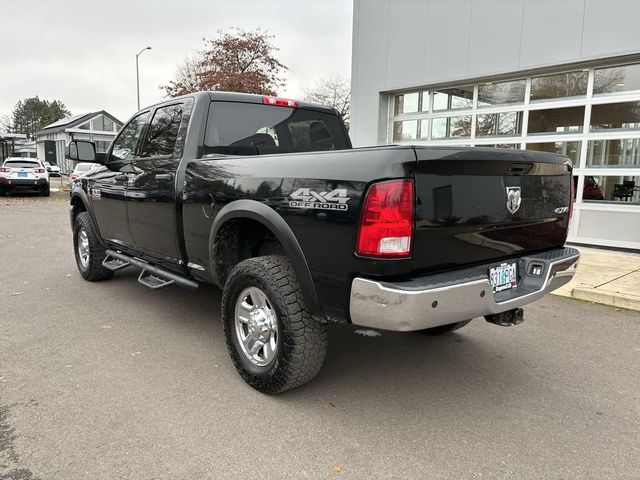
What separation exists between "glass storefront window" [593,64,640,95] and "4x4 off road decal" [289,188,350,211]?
7265 mm

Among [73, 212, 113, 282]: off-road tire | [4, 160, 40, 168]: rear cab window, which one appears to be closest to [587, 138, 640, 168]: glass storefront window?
[73, 212, 113, 282]: off-road tire

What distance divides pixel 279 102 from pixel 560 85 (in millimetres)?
6133

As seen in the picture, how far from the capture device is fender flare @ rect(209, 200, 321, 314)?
8.98ft

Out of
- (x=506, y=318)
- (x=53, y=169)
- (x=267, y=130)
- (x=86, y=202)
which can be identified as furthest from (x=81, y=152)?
(x=53, y=169)

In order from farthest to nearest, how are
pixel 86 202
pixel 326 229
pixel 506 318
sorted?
pixel 86 202 < pixel 506 318 < pixel 326 229

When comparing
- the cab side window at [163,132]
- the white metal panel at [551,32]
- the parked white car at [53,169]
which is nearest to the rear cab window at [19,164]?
the cab side window at [163,132]

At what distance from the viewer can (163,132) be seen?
14.2 ft

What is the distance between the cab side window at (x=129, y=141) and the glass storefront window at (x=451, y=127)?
6.76m

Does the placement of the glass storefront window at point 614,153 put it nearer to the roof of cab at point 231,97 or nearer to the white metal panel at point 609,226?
the white metal panel at point 609,226

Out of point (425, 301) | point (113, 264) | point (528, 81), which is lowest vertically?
point (113, 264)

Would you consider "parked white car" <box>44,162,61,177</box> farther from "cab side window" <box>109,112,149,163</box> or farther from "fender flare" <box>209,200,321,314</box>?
"fender flare" <box>209,200,321,314</box>

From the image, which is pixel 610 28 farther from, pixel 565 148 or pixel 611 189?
pixel 611 189

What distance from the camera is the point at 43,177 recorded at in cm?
1977

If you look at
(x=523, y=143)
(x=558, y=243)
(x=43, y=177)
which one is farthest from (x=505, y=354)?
(x=43, y=177)
